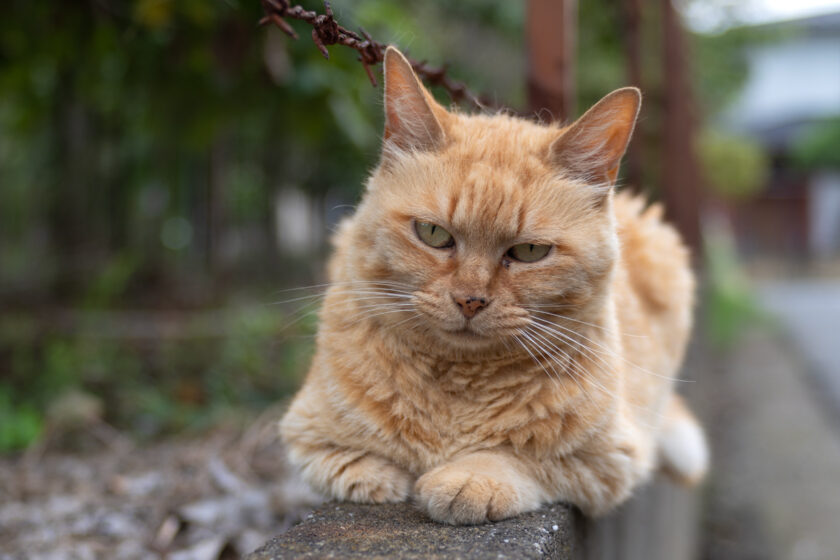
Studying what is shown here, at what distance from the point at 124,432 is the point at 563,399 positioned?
10.4 feet

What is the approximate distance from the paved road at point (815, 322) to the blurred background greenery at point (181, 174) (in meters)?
4.08

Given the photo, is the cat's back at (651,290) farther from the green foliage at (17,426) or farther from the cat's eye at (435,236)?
the green foliage at (17,426)

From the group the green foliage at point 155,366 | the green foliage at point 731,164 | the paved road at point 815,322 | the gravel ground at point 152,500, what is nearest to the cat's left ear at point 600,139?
the gravel ground at point 152,500

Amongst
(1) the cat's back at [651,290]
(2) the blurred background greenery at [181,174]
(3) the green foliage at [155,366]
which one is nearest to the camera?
(1) the cat's back at [651,290]

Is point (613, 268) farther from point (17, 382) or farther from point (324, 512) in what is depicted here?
point (17, 382)

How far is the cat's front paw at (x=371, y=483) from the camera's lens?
1749 millimetres

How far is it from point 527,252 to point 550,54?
1.28 metres

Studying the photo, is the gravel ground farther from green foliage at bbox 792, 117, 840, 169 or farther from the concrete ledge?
green foliage at bbox 792, 117, 840, 169

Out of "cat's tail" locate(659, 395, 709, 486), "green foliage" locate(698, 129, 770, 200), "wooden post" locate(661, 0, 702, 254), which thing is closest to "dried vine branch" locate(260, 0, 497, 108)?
"cat's tail" locate(659, 395, 709, 486)

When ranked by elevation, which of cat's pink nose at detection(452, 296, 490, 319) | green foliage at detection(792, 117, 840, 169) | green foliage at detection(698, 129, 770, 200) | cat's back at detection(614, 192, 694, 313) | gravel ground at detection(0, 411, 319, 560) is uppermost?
green foliage at detection(792, 117, 840, 169)

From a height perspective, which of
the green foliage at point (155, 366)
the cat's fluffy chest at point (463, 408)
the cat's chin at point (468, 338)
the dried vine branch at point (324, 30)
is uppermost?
the dried vine branch at point (324, 30)

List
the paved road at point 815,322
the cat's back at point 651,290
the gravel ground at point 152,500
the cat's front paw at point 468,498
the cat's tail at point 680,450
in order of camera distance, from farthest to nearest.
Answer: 1. the paved road at point 815,322
2. the cat's tail at point 680,450
3. the gravel ground at point 152,500
4. the cat's back at point 651,290
5. the cat's front paw at point 468,498

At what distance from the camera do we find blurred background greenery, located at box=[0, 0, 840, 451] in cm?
374

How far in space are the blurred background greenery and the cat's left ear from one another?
0.56 meters
